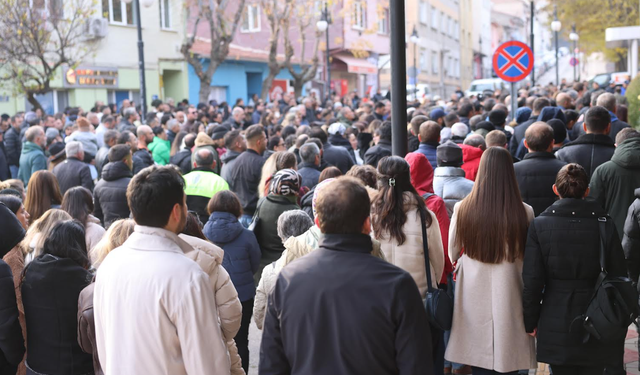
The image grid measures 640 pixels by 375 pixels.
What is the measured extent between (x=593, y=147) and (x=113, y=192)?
4.93 meters

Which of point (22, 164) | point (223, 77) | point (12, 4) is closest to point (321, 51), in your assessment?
point (223, 77)

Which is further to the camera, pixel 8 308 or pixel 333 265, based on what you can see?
pixel 8 308

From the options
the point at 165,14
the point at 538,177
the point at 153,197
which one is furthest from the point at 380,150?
the point at 165,14

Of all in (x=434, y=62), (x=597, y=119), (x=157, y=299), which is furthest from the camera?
(x=434, y=62)

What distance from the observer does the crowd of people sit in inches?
111

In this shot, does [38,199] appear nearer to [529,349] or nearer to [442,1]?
[529,349]

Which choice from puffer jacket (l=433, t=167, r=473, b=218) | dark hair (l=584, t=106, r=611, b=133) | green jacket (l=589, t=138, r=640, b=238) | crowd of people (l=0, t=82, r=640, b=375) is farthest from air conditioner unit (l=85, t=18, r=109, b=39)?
green jacket (l=589, t=138, r=640, b=238)

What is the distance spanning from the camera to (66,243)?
13.6 ft

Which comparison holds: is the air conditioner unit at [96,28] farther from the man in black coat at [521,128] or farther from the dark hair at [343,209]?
the dark hair at [343,209]

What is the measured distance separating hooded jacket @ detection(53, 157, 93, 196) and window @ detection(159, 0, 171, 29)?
2214cm

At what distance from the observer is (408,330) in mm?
2729

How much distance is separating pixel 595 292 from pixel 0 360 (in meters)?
3.51

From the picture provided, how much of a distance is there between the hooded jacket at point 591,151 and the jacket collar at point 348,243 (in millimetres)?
4877

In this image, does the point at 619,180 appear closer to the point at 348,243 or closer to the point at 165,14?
the point at 348,243
